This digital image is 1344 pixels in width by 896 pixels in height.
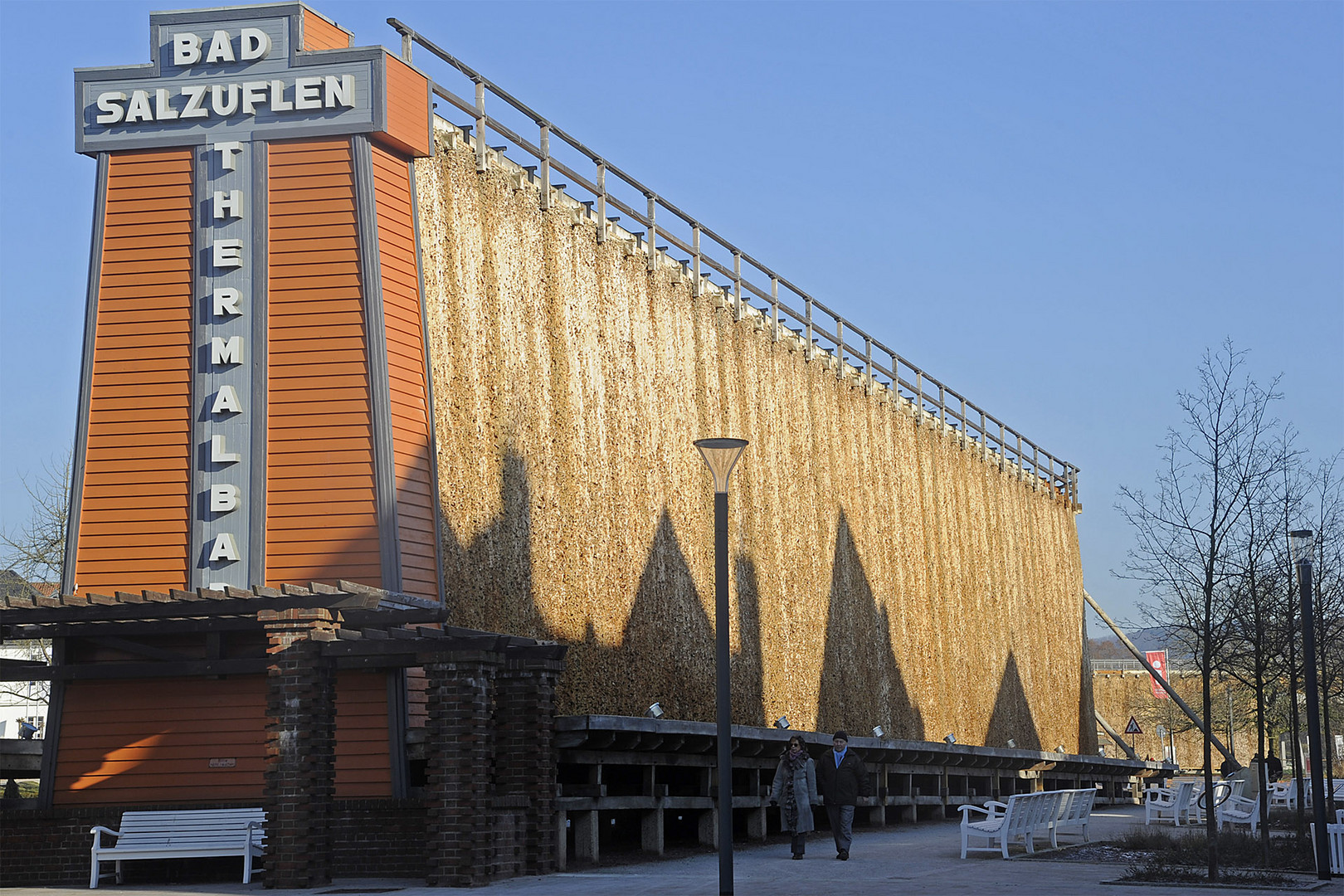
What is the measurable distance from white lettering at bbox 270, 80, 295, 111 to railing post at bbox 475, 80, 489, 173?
3084 millimetres

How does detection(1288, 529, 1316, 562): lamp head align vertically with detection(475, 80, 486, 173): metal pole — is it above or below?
below

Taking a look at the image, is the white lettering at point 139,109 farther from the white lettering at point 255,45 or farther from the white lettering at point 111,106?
the white lettering at point 255,45

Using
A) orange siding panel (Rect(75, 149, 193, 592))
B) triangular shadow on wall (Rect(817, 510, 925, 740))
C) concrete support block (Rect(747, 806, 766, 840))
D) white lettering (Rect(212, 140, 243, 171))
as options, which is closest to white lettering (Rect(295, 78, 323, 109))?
white lettering (Rect(212, 140, 243, 171))

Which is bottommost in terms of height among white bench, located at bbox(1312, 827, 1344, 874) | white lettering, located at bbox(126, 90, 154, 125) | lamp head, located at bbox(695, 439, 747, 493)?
white bench, located at bbox(1312, 827, 1344, 874)

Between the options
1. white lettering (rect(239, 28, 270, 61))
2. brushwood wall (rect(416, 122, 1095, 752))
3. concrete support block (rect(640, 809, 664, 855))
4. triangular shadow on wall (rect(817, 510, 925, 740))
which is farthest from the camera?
triangular shadow on wall (rect(817, 510, 925, 740))

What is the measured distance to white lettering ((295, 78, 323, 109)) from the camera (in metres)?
18.5

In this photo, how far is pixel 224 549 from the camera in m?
17.6

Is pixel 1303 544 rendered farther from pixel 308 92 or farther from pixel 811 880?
pixel 308 92

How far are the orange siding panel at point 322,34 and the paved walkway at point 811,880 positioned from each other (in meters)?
10.4

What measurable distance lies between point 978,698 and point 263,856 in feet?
87.5

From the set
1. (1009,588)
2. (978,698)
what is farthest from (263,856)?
(1009,588)

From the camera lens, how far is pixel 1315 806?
Answer: 1577 centimetres

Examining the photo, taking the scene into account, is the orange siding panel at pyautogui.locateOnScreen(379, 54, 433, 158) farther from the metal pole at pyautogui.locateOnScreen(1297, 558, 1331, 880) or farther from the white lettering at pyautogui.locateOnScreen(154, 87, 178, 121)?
the metal pole at pyautogui.locateOnScreen(1297, 558, 1331, 880)

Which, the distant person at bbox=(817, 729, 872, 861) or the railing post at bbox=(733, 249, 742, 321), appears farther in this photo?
the railing post at bbox=(733, 249, 742, 321)
